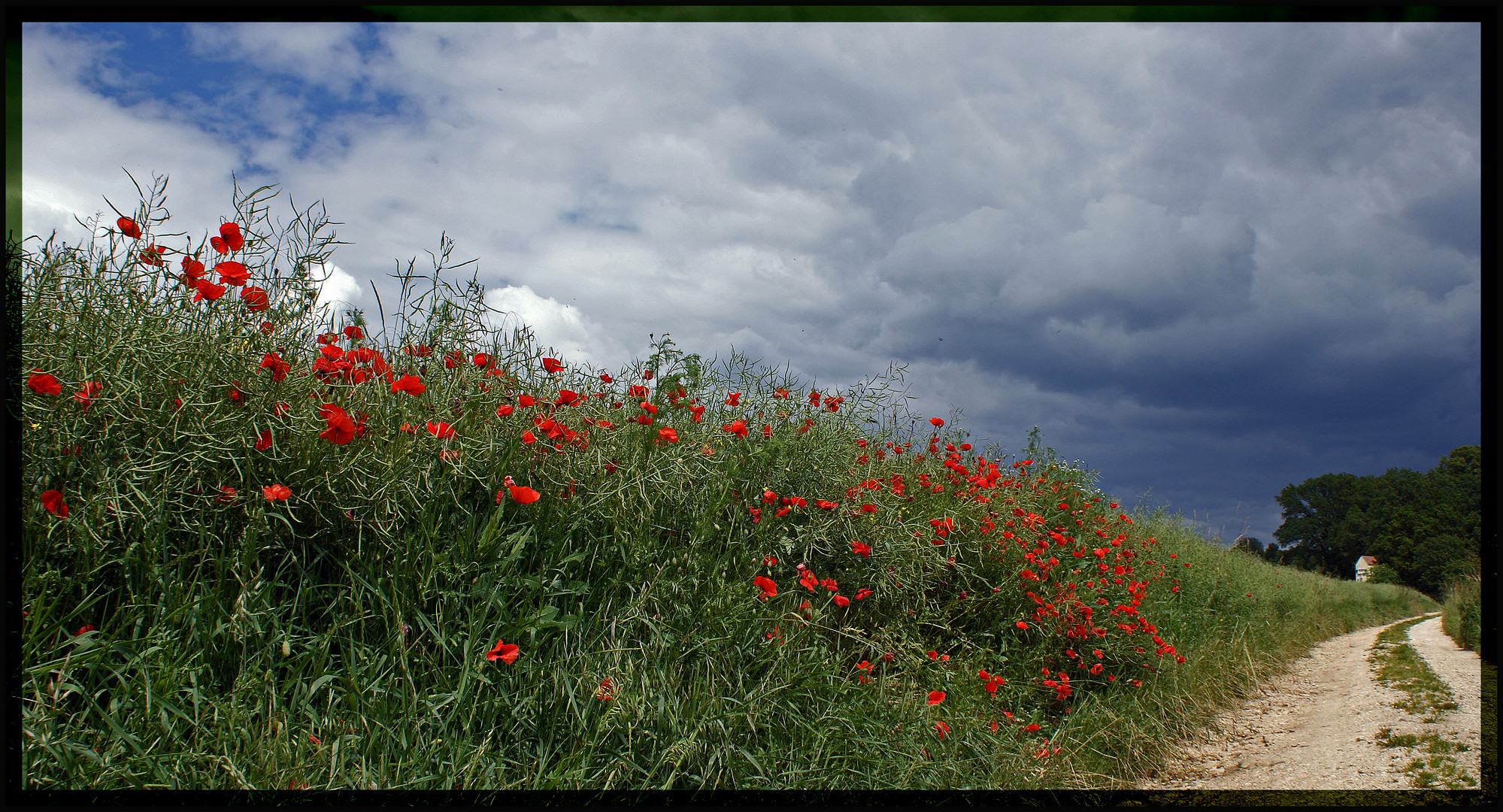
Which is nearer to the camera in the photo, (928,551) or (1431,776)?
(1431,776)

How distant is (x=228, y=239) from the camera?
7.26 ft

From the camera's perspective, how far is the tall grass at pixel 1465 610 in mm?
6184

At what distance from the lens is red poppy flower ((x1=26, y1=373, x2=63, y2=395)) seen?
177 centimetres

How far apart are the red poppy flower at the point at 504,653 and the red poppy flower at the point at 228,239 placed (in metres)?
1.67

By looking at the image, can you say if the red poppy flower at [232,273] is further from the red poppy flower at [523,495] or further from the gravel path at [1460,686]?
the gravel path at [1460,686]

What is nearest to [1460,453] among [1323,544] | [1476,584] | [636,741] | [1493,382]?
[1476,584]

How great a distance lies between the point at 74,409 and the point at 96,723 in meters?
0.92

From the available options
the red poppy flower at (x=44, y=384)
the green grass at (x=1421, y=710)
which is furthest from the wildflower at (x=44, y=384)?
the green grass at (x=1421, y=710)

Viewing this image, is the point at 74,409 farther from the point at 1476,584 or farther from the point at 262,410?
the point at 1476,584

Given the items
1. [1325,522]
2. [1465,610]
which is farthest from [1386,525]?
[1465,610]

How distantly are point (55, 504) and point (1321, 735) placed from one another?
6.00 meters

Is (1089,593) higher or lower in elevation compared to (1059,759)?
higher

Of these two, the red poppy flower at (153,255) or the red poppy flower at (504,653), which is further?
the red poppy flower at (153,255)

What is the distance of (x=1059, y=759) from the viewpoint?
294 cm
